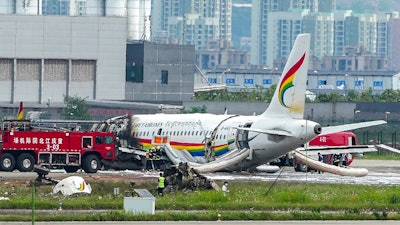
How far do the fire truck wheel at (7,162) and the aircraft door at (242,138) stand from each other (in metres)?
13.9

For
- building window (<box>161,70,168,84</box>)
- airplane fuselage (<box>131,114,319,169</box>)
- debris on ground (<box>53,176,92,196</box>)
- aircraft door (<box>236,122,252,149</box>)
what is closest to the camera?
A: debris on ground (<box>53,176,92,196</box>)

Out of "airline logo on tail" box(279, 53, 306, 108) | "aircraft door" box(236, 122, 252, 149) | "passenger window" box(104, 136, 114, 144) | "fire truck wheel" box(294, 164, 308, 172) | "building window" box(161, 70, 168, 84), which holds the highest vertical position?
"airline logo on tail" box(279, 53, 306, 108)

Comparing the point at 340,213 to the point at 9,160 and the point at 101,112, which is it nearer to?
the point at 9,160

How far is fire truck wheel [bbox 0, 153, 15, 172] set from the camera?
92188 mm

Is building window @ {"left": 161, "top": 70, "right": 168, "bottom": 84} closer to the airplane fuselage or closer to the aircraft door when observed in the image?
the airplane fuselage

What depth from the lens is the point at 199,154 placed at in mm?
95062

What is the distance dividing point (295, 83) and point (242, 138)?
5822mm

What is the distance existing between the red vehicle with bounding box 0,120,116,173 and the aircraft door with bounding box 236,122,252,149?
8947mm

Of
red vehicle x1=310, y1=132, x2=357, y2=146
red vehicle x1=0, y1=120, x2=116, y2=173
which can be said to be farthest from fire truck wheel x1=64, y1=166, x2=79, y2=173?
Answer: red vehicle x1=310, y1=132, x2=357, y2=146

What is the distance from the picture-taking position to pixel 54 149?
92812mm

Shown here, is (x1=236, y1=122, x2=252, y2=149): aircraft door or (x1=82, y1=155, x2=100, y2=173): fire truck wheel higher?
(x1=236, y1=122, x2=252, y2=149): aircraft door

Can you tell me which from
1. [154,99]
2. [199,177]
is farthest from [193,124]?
[154,99]

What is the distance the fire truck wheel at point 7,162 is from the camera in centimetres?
9219

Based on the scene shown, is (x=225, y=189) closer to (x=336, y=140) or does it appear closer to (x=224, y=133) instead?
(x=224, y=133)
